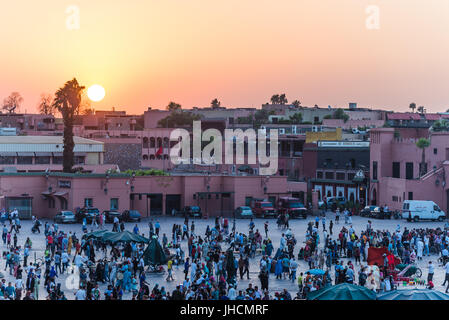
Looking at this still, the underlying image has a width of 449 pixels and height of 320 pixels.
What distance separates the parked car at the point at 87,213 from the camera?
51125 millimetres

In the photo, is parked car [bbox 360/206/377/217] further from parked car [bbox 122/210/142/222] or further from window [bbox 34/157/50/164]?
window [bbox 34/157/50/164]

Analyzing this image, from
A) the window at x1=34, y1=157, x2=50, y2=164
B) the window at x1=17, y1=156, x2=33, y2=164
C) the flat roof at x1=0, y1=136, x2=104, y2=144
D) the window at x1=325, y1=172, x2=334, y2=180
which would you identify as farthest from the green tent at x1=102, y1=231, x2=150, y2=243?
the window at x1=325, y1=172, x2=334, y2=180

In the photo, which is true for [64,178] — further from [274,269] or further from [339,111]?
[339,111]

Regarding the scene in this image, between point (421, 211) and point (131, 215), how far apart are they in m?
18.8

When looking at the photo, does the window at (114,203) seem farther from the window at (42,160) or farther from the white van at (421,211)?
the white van at (421,211)

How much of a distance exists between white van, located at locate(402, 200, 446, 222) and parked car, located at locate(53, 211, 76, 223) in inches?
844

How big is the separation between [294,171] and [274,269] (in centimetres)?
4772

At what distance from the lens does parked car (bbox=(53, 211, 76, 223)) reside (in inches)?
2016

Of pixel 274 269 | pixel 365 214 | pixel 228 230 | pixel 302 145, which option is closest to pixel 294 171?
pixel 302 145

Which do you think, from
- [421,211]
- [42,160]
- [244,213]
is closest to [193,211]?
[244,213]

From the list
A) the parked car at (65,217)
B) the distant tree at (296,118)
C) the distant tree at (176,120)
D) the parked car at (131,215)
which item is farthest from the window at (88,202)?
the distant tree at (296,118)

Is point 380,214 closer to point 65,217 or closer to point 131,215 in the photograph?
point 131,215

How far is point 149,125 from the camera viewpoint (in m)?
131

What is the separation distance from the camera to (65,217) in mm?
51281
